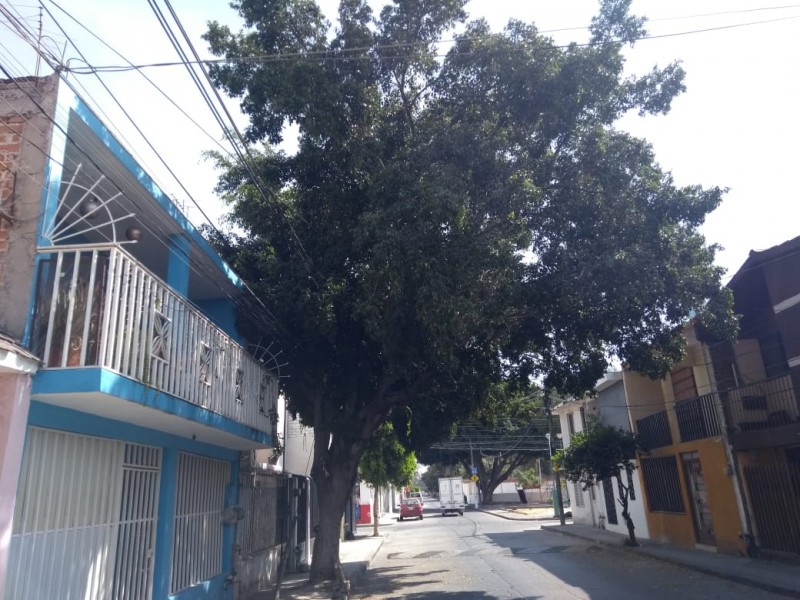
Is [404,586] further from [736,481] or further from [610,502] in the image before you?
[610,502]

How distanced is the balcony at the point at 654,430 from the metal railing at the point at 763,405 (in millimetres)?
4014

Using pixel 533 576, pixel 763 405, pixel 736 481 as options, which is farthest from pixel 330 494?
pixel 763 405

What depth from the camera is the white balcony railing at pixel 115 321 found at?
6176mm

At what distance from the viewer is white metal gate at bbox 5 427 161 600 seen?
6.00 meters

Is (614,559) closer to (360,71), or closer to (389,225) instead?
(389,225)

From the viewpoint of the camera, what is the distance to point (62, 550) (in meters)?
6.50

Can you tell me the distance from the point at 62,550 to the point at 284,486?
1105cm

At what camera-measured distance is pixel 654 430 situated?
69.1 feet

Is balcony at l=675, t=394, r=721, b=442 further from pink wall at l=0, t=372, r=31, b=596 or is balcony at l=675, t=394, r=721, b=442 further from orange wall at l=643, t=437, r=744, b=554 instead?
pink wall at l=0, t=372, r=31, b=596

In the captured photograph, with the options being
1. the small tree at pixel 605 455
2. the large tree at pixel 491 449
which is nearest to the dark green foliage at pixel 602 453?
the small tree at pixel 605 455

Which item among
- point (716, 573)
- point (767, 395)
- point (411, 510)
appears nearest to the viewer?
point (716, 573)

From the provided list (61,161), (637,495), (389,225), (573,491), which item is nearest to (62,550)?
(61,161)

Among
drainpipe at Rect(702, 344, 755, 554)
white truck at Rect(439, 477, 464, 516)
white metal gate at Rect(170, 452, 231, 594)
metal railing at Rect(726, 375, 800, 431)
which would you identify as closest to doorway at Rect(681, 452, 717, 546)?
drainpipe at Rect(702, 344, 755, 554)

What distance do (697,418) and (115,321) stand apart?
52.8ft
